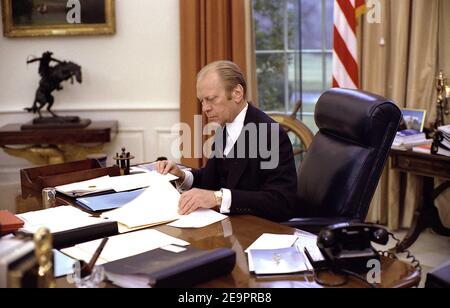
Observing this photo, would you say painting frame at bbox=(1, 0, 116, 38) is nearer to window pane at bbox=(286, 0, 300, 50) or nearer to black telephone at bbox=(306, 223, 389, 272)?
window pane at bbox=(286, 0, 300, 50)

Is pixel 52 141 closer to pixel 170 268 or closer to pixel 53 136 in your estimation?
pixel 53 136

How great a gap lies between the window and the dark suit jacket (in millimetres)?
2234

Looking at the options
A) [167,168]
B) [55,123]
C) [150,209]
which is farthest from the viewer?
[55,123]

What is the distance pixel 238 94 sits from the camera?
229cm

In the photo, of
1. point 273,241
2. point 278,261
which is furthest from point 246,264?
point 273,241

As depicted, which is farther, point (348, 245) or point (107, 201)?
point (107, 201)

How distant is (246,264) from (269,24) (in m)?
3.20

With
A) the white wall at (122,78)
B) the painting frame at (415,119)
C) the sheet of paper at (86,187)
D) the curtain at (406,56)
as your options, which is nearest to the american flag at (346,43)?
the curtain at (406,56)

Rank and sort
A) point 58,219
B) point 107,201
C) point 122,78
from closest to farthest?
point 58,219 → point 107,201 → point 122,78

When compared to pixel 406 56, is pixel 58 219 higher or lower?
lower

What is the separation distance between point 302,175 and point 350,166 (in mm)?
310

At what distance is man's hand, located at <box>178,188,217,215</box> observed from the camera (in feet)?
6.40

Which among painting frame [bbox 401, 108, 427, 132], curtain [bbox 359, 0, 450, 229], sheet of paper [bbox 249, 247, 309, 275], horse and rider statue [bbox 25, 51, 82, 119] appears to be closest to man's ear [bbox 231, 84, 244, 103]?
sheet of paper [bbox 249, 247, 309, 275]

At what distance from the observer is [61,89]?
167 inches
